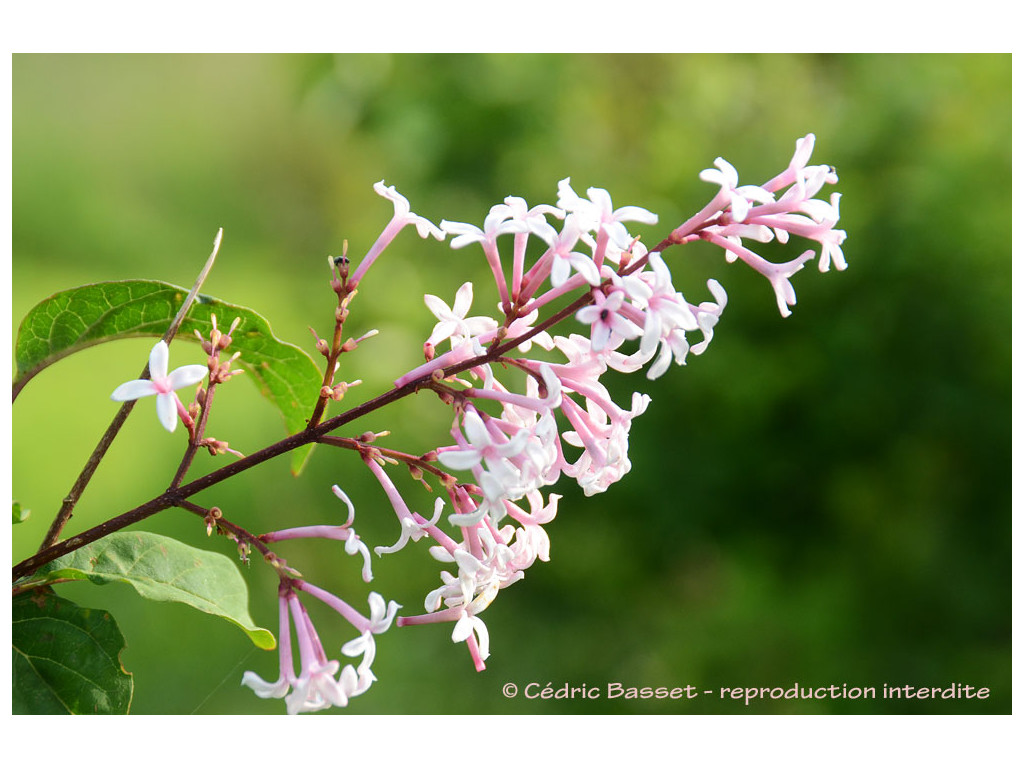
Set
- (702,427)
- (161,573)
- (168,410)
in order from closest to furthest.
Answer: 1. (168,410)
2. (161,573)
3. (702,427)

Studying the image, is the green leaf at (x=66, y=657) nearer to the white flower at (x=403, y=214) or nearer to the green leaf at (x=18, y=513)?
the green leaf at (x=18, y=513)

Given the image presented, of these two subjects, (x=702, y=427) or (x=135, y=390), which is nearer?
(x=135, y=390)

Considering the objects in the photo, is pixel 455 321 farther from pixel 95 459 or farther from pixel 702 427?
pixel 702 427

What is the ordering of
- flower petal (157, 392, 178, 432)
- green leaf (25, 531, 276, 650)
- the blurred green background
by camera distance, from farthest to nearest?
the blurred green background, green leaf (25, 531, 276, 650), flower petal (157, 392, 178, 432)

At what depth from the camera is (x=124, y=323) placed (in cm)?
68

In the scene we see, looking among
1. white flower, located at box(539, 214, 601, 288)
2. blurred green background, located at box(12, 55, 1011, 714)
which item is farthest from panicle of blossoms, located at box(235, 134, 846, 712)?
blurred green background, located at box(12, 55, 1011, 714)

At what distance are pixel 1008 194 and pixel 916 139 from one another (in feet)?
0.73

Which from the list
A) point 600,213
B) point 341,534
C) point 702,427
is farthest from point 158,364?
point 702,427

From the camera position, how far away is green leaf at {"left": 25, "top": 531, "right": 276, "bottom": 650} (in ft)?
2.00

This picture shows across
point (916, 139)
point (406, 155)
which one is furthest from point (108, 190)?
point (916, 139)

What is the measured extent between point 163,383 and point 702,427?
148cm

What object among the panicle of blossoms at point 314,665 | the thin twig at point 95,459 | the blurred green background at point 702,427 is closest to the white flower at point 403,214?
the thin twig at point 95,459

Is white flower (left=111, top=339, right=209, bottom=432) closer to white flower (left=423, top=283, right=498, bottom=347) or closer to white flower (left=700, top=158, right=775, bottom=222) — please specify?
white flower (left=423, top=283, right=498, bottom=347)

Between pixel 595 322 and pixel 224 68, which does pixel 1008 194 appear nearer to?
pixel 595 322
